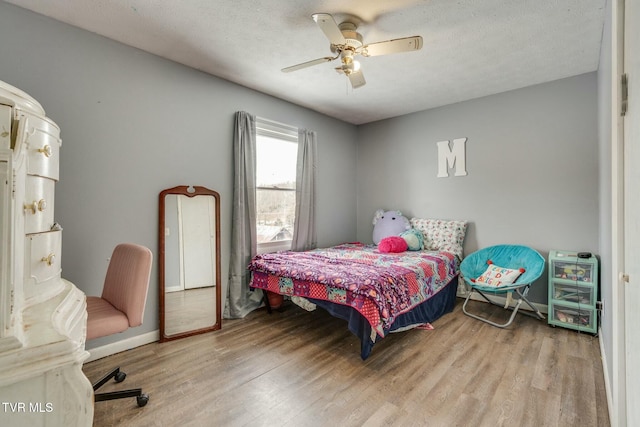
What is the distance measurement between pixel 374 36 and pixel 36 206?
2.46 meters

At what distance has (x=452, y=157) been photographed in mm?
3887

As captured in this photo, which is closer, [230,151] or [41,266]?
[41,266]

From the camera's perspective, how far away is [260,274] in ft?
9.96

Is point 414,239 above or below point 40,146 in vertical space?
below

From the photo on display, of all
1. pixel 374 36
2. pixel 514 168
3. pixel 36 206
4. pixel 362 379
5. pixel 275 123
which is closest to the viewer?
pixel 36 206

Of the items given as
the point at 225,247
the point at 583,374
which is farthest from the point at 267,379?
the point at 583,374

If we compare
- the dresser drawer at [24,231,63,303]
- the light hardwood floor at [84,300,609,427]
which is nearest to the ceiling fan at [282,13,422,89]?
the dresser drawer at [24,231,63,303]

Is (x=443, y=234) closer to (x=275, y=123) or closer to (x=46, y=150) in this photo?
(x=275, y=123)

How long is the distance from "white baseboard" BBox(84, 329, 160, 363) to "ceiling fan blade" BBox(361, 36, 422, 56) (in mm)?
2972

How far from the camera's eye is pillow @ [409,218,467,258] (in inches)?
145

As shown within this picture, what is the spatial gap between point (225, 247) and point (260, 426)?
188 cm

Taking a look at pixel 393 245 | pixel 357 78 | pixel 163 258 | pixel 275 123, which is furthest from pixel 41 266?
pixel 393 245

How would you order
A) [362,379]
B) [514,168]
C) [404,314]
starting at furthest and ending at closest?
1. [514,168]
2. [404,314]
3. [362,379]

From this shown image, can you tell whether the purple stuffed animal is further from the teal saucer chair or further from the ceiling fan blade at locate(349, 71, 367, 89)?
the ceiling fan blade at locate(349, 71, 367, 89)
